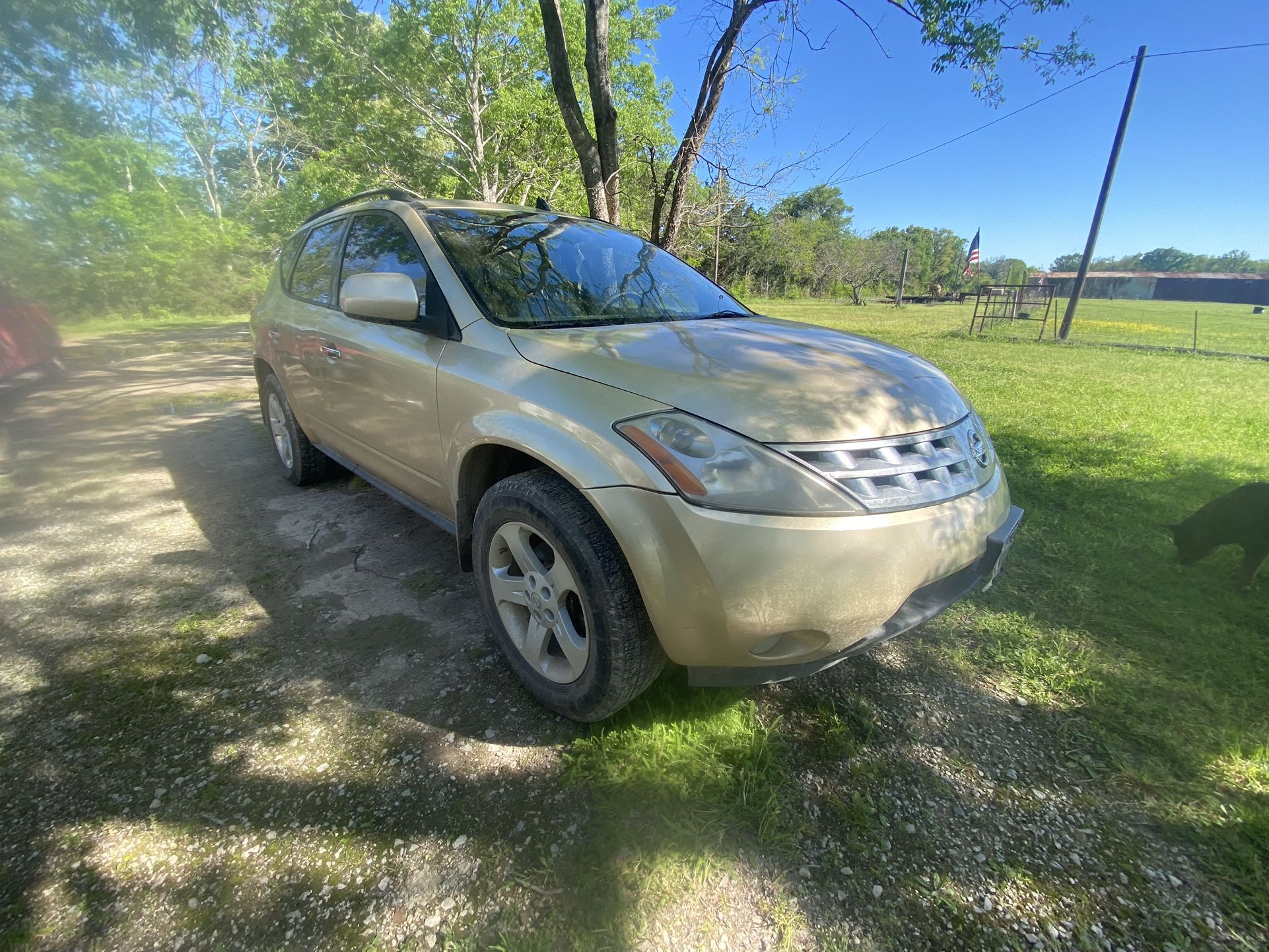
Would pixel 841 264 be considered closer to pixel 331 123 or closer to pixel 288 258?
pixel 331 123

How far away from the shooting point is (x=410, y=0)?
13.4 metres

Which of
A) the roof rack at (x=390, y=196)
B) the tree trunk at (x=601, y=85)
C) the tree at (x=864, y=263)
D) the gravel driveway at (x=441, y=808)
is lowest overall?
the gravel driveway at (x=441, y=808)

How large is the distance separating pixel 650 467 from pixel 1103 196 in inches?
719

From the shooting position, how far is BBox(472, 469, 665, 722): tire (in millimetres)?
1581

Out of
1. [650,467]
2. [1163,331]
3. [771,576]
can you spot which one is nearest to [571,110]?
[650,467]

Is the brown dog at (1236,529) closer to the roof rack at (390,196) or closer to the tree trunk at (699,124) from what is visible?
the roof rack at (390,196)

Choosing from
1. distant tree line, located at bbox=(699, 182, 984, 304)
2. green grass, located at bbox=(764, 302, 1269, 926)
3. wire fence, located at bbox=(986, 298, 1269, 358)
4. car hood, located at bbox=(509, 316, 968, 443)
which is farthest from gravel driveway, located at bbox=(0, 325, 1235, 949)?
distant tree line, located at bbox=(699, 182, 984, 304)

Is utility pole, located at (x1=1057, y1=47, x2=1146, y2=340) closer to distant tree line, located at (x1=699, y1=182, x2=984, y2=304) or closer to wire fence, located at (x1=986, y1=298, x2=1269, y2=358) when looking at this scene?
wire fence, located at (x1=986, y1=298, x2=1269, y2=358)

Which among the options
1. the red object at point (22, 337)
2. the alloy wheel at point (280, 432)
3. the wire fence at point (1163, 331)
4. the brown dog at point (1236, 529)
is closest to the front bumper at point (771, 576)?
the brown dog at point (1236, 529)

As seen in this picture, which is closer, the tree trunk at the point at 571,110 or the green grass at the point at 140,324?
the tree trunk at the point at 571,110

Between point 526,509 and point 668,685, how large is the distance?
0.87m

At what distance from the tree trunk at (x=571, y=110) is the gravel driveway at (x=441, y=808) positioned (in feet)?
15.6

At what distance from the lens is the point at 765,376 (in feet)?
5.55

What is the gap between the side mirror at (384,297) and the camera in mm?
2080
